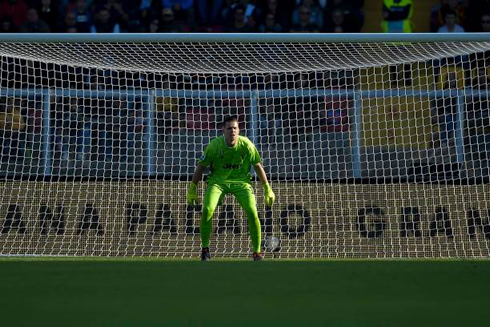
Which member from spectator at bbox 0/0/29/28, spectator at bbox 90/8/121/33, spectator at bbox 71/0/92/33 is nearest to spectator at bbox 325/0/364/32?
spectator at bbox 90/8/121/33

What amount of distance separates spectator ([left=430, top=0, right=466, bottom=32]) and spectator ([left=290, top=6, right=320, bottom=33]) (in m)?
1.74

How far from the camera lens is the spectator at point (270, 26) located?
12.7 metres

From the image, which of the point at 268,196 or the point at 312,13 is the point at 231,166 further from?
the point at 312,13

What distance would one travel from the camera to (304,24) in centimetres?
1282

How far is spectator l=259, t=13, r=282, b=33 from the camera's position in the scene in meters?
12.7

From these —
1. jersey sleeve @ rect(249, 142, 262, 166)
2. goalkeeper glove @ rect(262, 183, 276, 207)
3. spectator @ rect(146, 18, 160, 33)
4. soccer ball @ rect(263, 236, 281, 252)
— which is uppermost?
spectator @ rect(146, 18, 160, 33)

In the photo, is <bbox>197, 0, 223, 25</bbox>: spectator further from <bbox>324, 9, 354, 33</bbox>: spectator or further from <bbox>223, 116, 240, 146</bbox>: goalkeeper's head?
<bbox>223, 116, 240, 146</bbox>: goalkeeper's head

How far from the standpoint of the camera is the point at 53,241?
415 inches

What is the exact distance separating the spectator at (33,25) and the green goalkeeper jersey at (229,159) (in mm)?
4389
